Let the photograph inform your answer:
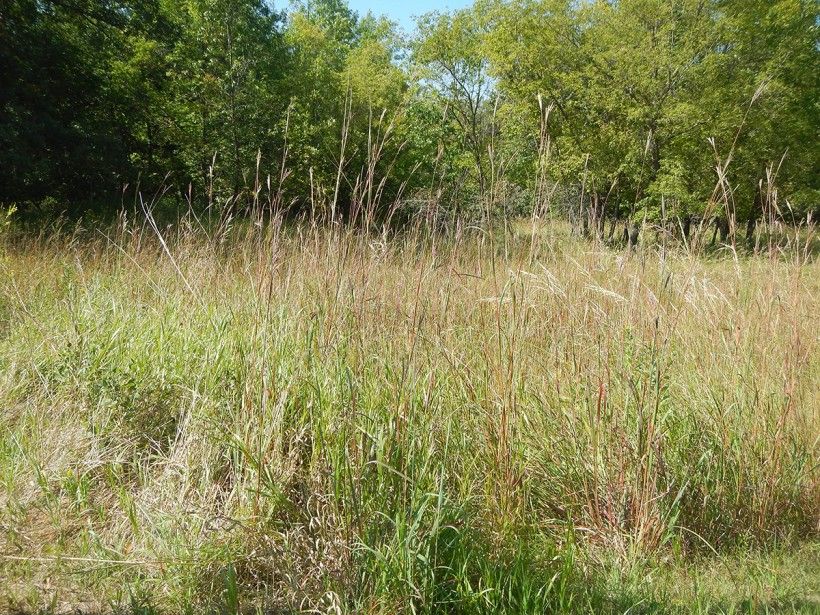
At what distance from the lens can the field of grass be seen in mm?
1928

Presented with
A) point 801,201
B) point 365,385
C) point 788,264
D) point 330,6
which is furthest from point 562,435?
point 330,6

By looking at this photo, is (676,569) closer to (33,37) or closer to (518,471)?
(518,471)

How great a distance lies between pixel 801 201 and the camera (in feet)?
74.6

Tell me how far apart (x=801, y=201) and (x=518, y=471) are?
26298 mm

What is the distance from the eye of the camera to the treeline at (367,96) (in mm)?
11922

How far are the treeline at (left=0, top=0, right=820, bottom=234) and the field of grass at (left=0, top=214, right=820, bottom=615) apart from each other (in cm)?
886

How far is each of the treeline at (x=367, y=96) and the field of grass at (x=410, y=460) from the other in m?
8.86

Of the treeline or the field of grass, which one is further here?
the treeline

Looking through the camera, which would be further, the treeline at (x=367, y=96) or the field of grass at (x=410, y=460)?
the treeline at (x=367, y=96)

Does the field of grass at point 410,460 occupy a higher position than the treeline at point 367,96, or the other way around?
the treeline at point 367,96

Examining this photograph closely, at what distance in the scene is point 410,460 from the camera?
6.64 ft

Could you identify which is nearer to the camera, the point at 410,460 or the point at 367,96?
the point at 410,460

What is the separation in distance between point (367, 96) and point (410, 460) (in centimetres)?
1162

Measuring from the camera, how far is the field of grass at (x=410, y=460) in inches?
75.9
